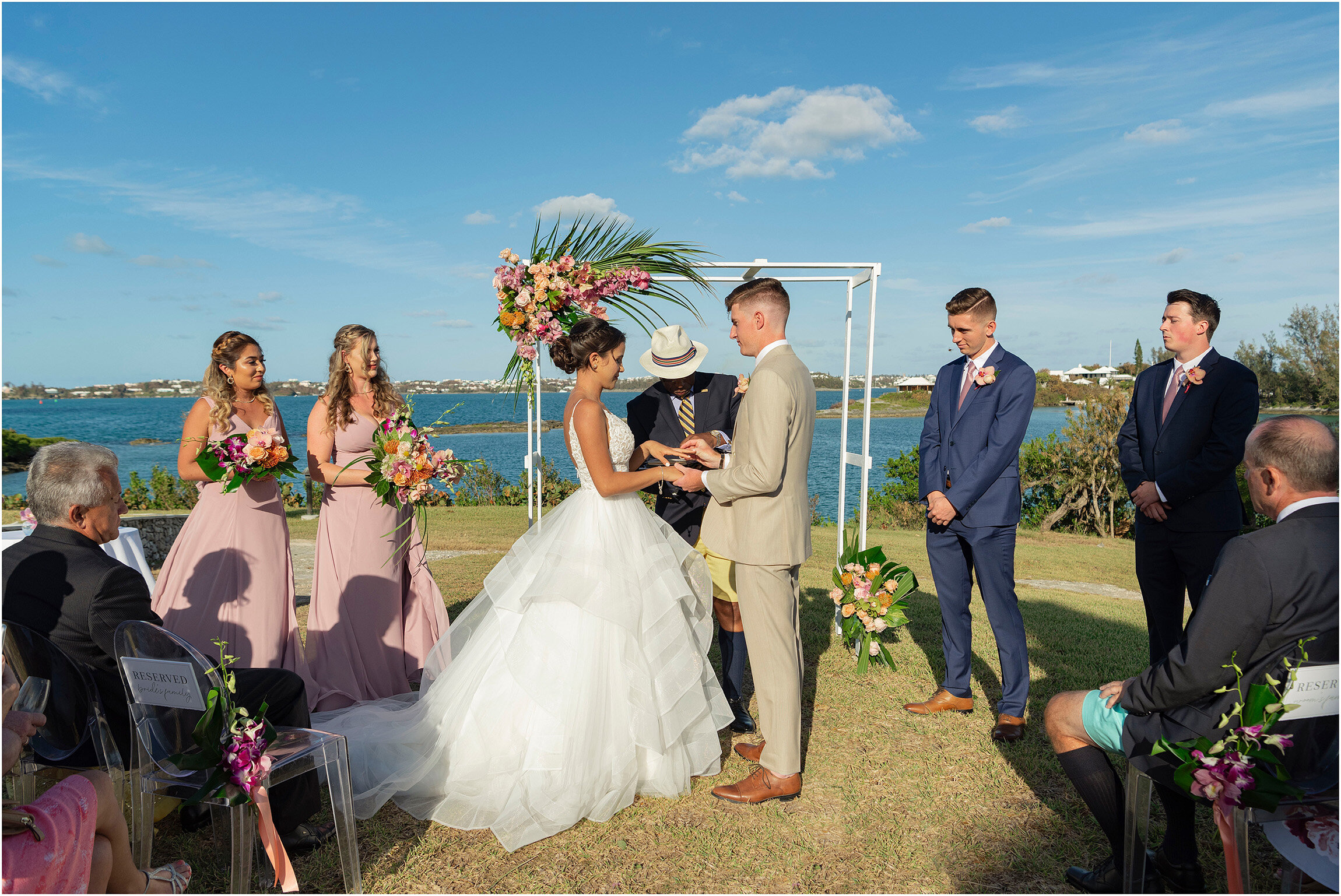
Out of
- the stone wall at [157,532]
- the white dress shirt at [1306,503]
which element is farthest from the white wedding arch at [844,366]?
the stone wall at [157,532]

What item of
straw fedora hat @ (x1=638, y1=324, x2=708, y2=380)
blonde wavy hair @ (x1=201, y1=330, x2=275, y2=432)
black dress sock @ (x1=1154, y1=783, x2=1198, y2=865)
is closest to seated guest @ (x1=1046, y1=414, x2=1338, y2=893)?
black dress sock @ (x1=1154, y1=783, x2=1198, y2=865)

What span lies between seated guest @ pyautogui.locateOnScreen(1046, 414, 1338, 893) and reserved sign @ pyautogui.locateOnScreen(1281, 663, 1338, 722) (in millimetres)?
82

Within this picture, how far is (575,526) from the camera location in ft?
13.8

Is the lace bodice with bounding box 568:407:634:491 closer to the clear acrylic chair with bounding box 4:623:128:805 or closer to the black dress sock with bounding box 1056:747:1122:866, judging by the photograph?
the clear acrylic chair with bounding box 4:623:128:805

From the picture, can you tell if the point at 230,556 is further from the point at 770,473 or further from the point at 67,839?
the point at 770,473

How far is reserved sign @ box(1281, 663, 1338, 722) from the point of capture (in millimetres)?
2402

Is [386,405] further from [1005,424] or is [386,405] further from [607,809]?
[1005,424]

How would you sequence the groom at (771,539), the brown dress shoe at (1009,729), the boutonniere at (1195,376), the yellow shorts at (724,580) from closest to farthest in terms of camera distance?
the groom at (771,539), the boutonniere at (1195,376), the brown dress shoe at (1009,729), the yellow shorts at (724,580)

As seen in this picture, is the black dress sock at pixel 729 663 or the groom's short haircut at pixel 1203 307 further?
the black dress sock at pixel 729 663

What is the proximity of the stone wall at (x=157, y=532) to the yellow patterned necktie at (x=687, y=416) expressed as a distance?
25.7 feet

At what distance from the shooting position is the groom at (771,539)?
12.7 feet

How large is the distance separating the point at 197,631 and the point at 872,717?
13.8 feet

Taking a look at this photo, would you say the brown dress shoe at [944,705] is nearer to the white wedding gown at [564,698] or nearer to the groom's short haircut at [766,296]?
the white wedding gown at [564,698]

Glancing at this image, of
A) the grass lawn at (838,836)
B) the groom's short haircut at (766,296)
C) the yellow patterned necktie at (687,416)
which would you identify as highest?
the groom's short haircut at (766,296)
